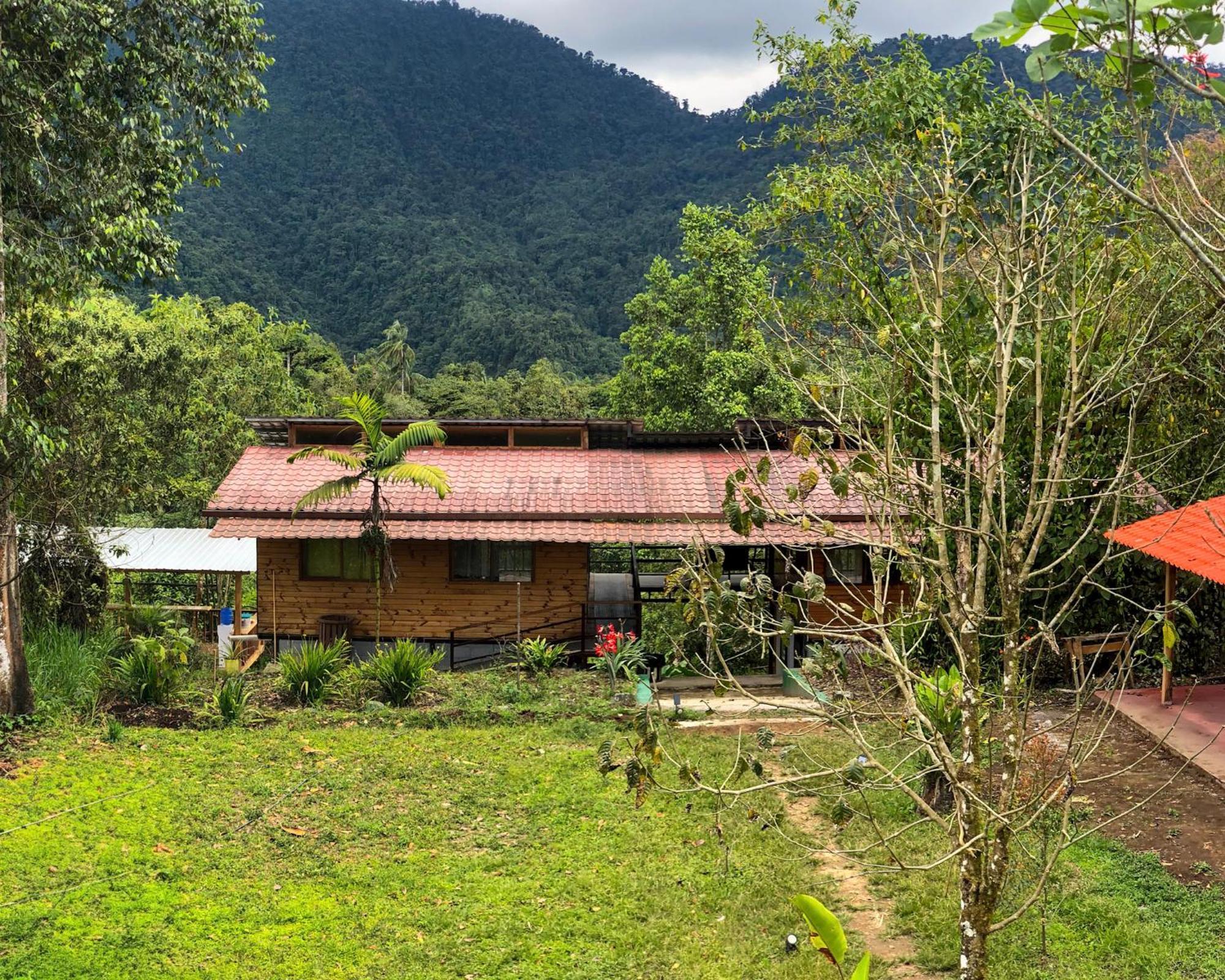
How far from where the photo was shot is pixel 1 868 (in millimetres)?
7984

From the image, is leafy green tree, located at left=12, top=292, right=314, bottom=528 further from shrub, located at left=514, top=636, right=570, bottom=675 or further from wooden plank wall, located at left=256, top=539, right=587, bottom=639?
shrub, located at left=514, top=636, right=570, bottom=675

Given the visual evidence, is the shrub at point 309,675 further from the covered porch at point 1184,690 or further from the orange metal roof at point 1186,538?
the orange metal roof at point 1186,538

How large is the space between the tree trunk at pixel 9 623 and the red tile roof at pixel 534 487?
13.8 ft

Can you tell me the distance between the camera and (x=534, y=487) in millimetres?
17062

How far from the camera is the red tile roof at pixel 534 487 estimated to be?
53.6 feet

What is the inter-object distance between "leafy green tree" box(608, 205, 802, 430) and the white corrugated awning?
47.4 ft

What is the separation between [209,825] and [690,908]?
4.34m

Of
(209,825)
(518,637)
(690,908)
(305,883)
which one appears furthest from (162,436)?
(690,908)

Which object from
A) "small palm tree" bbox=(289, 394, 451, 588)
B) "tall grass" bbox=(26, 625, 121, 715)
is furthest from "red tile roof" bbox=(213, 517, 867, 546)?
"tall grass" bbox=(26, 625, 121, 715)

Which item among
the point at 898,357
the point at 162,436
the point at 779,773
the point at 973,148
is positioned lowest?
the point at 779,773

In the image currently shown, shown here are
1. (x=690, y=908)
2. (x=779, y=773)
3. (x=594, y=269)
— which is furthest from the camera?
(x=594, y=269)

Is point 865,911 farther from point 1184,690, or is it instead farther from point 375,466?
point 375,466

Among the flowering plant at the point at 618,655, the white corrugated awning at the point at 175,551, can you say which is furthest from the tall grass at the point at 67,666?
the flowering plant at the point at 618,655

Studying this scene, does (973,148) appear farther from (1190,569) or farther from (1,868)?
(1,868)
